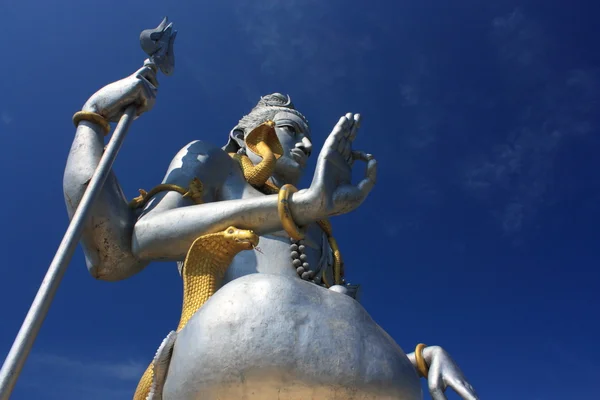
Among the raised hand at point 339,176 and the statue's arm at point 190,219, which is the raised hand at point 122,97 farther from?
the raised hand at point 339,176

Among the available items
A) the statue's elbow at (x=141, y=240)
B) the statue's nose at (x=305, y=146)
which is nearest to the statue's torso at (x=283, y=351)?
the statue's elbow at (x=141, y=240)

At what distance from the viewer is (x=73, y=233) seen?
4043 millimetres

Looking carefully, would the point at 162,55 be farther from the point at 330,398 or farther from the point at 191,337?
the point at 330,398

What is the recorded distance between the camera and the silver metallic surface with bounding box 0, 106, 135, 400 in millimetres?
3443

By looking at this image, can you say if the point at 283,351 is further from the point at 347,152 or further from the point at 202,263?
the point at 347,152

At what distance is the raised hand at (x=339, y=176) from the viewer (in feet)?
13.1

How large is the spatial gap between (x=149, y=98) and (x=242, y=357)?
2.68m

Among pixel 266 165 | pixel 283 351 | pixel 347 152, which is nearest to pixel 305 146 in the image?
pixel 266 165

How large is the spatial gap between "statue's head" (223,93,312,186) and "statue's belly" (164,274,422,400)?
2.60 m

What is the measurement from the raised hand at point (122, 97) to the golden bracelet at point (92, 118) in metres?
0.05

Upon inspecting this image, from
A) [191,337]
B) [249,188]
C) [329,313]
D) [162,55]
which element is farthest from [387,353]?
[162,55]

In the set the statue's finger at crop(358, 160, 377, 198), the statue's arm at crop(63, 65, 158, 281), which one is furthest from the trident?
the statue's finger at crop(358, 160, 377, 198)

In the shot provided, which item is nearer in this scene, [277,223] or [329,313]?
[329,313]

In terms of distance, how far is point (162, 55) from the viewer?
5.25 m
